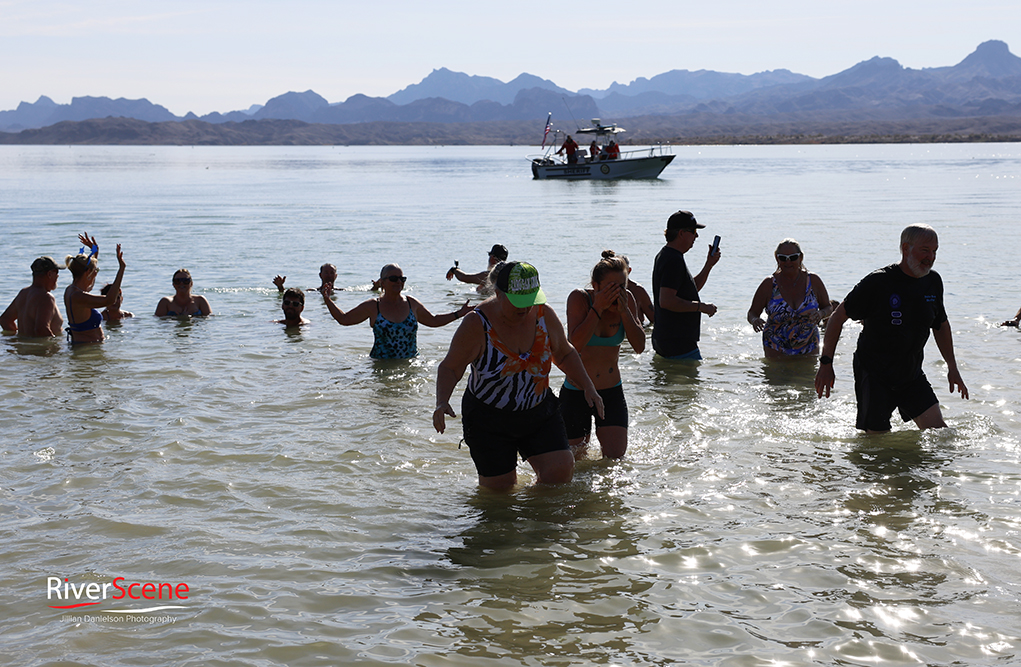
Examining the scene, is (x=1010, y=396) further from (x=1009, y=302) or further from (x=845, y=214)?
(x=845, y=214)

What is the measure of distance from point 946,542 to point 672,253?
4.63 metres

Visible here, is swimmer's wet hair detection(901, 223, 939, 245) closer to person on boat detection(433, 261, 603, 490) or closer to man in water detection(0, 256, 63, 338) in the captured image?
person on boat detection(433, 261, 603, 490)

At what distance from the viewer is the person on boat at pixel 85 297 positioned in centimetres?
1155

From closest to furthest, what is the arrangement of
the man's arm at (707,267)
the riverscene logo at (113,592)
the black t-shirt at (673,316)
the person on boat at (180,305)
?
the riverscene logo at (113,592) → the black t-shirt at (673,316) → the man's arm at (707,267) → the person on boat at (180,305)

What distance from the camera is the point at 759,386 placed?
32.4ft

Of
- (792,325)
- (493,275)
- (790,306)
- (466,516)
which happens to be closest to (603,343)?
(493,275)

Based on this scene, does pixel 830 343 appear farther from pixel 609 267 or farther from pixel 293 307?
pixel 293 307

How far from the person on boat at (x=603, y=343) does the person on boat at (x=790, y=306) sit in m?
3.53

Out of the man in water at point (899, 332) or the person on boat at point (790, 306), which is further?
the person on boat at point (790, 306)

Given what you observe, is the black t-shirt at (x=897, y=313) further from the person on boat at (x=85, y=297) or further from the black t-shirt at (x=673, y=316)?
the person on boat at (x=85, y=297)

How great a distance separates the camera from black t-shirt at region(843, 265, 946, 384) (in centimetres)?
665

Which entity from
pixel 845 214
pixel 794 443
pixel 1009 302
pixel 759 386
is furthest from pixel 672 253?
pixel 845 214

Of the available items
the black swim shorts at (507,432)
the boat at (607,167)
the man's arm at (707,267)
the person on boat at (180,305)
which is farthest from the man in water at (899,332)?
the boat at (607,167)

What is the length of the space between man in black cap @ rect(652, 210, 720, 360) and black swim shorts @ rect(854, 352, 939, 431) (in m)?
1.97
